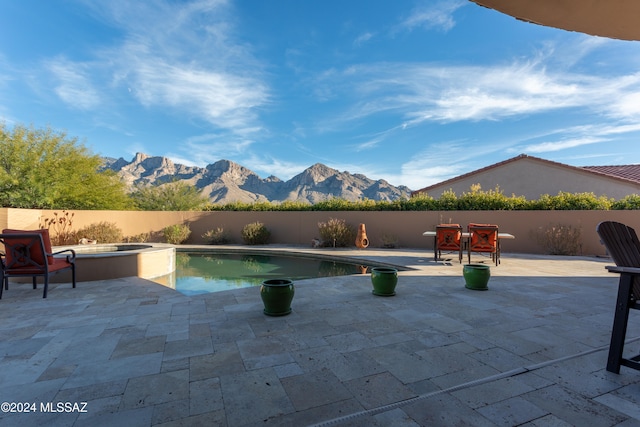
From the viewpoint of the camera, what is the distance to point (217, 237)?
12.6m

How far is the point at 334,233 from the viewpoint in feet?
36.2

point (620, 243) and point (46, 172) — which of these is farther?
point (46, 172)

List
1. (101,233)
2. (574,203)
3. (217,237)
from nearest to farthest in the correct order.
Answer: (574,203) → (101,233) → (217,237)

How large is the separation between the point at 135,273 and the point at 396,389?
18.9 ft

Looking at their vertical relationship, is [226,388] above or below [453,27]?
below

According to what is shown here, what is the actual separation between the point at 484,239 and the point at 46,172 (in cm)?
1491

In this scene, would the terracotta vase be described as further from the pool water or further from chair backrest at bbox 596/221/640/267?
chair backrest at bbox 596/221/640/267

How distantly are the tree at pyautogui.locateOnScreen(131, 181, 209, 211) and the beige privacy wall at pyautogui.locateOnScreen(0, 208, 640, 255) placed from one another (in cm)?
474

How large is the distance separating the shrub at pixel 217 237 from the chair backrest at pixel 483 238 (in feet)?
31.6

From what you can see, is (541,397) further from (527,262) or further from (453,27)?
(453,27)

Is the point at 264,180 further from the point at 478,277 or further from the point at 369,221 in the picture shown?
the point at 478,277

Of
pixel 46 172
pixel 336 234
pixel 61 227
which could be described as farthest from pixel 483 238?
pixel 46 172

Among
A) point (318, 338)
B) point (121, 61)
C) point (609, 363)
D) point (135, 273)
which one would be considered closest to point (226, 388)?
point (318, 338)

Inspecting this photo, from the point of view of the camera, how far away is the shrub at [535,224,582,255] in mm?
8859
